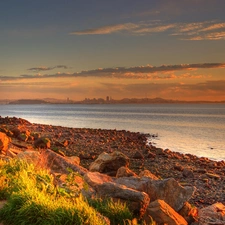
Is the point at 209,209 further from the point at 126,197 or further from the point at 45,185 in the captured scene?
the point at 45,185

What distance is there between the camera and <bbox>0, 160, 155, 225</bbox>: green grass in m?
7.99

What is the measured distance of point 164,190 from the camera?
1172 cm

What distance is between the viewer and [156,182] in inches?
468

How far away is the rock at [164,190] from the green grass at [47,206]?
193 centimetres

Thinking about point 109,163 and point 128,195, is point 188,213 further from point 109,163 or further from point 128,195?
point 109,163

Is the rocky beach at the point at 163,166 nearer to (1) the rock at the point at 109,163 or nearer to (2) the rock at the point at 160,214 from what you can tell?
(1) the rock at the point at 109,163

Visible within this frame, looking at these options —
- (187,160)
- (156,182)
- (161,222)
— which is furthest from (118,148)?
(161,222)

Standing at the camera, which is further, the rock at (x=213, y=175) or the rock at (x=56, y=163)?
the rock at (x=213, y=175)

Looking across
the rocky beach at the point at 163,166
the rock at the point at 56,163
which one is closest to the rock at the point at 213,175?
the rocky beach at the point at 163,166

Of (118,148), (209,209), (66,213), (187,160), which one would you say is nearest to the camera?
(66,213)

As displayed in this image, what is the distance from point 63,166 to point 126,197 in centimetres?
478

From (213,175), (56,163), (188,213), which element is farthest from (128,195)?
(213,175)

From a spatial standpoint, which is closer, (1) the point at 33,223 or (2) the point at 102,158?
(1) the point at 33,223

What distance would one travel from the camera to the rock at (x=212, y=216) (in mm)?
11995
